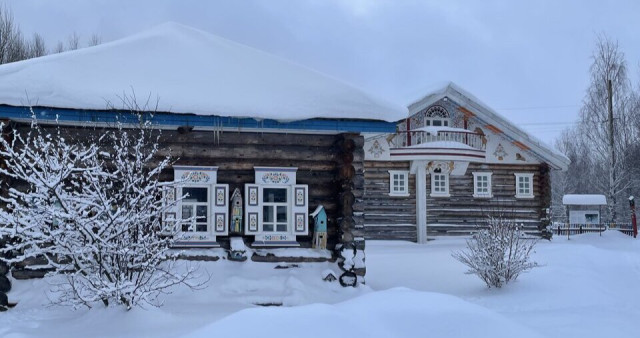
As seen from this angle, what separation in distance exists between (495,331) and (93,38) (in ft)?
125

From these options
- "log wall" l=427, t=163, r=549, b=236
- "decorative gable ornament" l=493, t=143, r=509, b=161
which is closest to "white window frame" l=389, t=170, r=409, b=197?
"log wall" l=427, t=163, r=549, b=236

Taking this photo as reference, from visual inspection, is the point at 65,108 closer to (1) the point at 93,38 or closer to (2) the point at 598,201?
(2) the point at 598,201

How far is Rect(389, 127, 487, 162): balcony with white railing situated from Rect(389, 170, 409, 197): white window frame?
38.2 inches

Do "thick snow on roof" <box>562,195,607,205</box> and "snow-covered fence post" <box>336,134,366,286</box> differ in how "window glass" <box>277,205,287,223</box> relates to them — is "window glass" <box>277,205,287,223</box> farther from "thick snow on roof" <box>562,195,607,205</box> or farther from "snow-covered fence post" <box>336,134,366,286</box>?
"thick snow on roof" <box>562,195,607,205</box>

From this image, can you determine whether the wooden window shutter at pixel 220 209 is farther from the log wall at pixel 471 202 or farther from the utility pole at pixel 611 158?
the utility pole at pixel 611 158

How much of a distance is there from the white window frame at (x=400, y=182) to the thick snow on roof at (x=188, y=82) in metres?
10.4

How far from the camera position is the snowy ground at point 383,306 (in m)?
6.08

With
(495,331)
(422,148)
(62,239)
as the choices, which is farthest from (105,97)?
(422,148)

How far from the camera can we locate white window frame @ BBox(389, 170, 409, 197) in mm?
23016

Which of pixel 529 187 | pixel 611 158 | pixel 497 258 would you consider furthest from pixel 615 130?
pixel 497 258

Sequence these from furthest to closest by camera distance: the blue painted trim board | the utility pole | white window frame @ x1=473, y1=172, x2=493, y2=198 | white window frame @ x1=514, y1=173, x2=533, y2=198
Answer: the utility pole
white window frame @ x1=514, y1=173, x2=533, y2=198
white window frame @ x1=473, y1=172, x2=493, y2=198
the blue painted trim board

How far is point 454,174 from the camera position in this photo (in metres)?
23.4

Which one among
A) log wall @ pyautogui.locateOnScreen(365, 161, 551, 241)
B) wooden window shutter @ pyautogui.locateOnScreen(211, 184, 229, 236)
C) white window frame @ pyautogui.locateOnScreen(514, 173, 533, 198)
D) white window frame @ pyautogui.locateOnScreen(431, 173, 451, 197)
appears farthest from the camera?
white window frame @ pyautogui.locateOnScreen(514, 173, 533, 198)

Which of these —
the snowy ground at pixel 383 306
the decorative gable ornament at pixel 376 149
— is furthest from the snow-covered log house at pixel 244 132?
the decorative gable ornament at pixel 376 149
